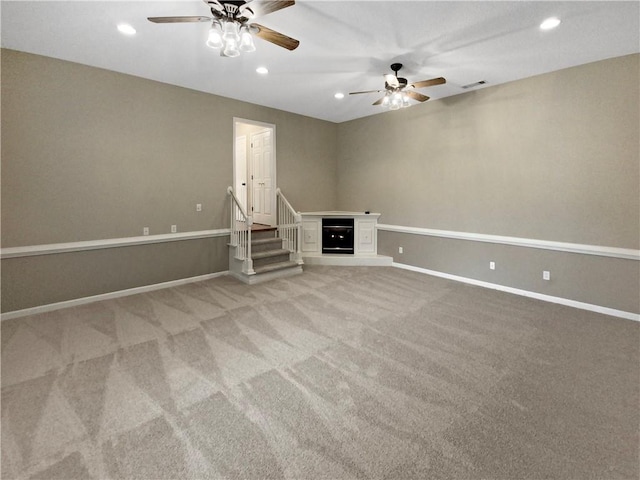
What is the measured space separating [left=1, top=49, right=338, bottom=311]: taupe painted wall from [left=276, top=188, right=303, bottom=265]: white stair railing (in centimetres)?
114

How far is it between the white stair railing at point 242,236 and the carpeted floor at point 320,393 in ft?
4.15

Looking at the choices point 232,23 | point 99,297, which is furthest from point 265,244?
point 232,23

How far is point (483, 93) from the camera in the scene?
4828mm

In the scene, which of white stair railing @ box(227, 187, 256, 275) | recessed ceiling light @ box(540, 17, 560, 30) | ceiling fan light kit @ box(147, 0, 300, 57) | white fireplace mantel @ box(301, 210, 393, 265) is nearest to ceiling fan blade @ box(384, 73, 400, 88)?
recessed ceiling light @ box(540, 17, 560, 30)

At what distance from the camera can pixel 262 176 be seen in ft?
21.6

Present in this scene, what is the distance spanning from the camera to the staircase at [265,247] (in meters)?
5.14

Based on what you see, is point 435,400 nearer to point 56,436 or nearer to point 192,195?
point 56,436

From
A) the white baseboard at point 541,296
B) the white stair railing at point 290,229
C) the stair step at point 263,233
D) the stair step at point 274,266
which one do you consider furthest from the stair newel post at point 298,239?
the white baseboard at point 541,296

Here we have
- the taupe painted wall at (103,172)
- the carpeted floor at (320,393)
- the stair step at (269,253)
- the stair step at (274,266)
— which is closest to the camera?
the carpeted floor at (320,393)

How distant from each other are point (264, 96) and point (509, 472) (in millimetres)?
5572

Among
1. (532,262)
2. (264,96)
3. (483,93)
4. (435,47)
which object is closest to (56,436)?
(435,47)

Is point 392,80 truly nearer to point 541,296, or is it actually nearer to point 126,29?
point 126,29

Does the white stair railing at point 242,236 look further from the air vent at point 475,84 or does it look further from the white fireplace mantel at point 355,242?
the air vent at point 475,84

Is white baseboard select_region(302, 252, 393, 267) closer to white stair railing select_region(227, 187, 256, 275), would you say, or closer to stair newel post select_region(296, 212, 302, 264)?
stair newel post select_region(296, 212, 302, 264)
